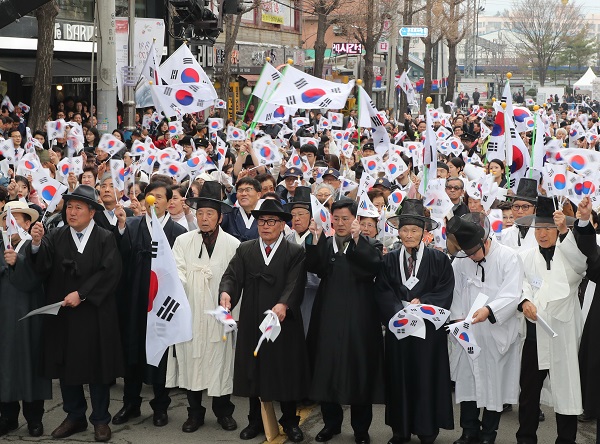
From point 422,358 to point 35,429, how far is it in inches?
114

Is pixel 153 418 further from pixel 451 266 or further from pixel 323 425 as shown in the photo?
pixel 451 266

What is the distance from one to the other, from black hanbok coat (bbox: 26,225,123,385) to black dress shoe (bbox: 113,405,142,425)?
23.4 inches

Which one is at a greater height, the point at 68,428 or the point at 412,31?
the point at 412,31

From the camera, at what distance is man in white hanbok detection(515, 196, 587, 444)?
7031 millimetres

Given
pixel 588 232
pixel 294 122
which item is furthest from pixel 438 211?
pixel 294 122

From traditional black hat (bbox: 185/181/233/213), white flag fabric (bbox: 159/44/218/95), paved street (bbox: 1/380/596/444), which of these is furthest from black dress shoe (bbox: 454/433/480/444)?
white flag fabric (bbox: 159/44/218/95)

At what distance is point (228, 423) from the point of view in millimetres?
7836

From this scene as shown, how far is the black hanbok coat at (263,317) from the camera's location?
738 cm

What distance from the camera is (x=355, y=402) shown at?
7332mm

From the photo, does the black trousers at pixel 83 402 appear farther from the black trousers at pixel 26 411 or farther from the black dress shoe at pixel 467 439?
the black dress shoe at pixel 467 439

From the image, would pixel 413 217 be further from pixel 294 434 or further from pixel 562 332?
pixel 294 434

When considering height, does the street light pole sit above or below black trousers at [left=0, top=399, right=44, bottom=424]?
above

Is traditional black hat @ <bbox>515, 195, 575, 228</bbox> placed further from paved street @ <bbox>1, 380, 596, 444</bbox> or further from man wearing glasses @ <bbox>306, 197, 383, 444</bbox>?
paved street @ <bbox>1, 380, 596, 444</bbox>

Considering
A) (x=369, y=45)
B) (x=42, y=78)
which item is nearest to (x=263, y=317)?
(x=42, y=78)
